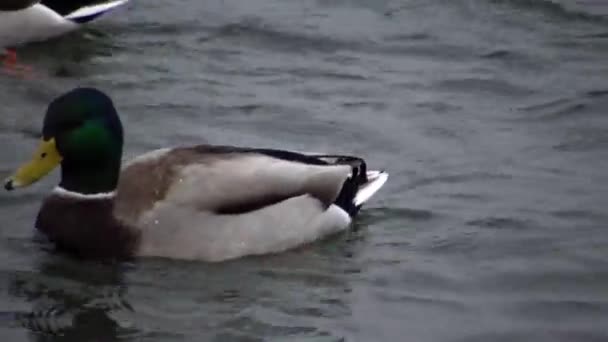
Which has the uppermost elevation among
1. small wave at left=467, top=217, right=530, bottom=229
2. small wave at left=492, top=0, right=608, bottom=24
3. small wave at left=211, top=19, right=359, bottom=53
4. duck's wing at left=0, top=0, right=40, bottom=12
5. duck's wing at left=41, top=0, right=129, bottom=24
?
duck's wing at left=0, top=0, right=40, bottom=12

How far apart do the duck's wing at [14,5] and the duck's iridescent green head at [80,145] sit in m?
3.76

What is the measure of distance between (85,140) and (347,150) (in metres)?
2.48

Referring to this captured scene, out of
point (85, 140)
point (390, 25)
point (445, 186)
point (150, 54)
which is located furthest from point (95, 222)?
point (390, 25)

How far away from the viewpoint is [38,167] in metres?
8.87

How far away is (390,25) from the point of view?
1381 cm

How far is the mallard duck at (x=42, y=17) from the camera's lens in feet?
41.5

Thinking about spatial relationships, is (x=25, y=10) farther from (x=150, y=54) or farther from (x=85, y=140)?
(x=85, y=140)

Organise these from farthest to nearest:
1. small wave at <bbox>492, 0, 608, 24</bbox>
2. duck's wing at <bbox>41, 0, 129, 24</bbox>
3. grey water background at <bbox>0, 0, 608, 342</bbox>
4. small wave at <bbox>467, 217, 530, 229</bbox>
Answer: small wave at <bbox>492, 0, 608, 24</bbox>, duck's wing at <bbox>41, 0, 129, 24</bbox>, small wave at <bbox>467, 217, 530, 229</bbox>, grey water background at <bbox>0, 0, 608, 342</bbox>

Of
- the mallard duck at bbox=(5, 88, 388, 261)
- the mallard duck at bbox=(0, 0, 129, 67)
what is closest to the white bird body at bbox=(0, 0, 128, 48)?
the mallard duck at bbox=(0, 0, 129, 67)

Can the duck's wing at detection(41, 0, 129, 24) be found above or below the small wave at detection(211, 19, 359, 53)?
above

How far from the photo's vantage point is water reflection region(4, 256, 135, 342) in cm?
795

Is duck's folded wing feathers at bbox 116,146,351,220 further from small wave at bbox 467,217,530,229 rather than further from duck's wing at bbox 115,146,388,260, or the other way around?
small wave at bbox 467,217,530,229

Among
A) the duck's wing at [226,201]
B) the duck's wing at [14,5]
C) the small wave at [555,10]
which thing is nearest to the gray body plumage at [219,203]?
the duck's wing at [226,201]

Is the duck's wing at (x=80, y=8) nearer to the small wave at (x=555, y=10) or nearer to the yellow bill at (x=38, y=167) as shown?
the small wave at (x=555, y=10)
